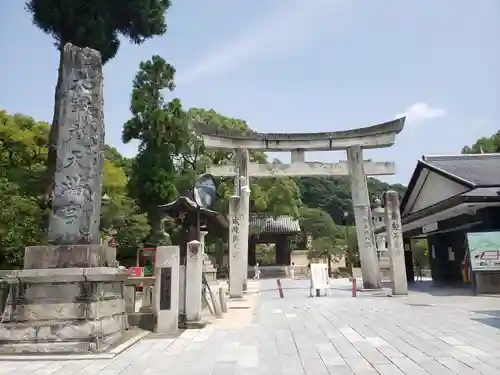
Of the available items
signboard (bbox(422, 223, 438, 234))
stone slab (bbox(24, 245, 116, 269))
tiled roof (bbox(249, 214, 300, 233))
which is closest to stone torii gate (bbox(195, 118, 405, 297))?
signboard (bbox(422, 223, 438, 234))

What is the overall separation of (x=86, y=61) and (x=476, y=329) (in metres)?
9.59

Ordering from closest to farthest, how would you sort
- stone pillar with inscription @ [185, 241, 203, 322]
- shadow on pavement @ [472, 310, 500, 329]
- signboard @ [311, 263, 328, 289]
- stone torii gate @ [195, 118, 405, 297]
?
shadow on pavement @ [472, 310, 500, 329], stone pillar with inscription @ [185, 241, 203, 322], signboard @ [311, 263, 328, 289], stone torii gate @ [195, 118, 405, 297]

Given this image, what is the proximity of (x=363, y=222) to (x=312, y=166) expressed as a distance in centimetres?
388

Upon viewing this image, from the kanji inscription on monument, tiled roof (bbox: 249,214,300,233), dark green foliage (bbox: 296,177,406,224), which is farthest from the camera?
dark green foliage (bbox: 296,177,406,224)

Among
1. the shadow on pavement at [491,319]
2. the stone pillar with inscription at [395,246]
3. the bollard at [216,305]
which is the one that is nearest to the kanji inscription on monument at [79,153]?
the bollard at [216,305]

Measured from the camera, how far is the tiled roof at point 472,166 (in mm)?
18472

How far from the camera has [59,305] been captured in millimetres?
7270

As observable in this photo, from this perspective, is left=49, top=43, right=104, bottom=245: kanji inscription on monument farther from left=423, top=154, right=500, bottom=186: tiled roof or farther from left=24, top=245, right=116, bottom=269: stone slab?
left=423, top=154, right=500, bottom=186: tiled roof

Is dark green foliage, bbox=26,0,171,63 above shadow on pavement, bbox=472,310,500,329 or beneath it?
above

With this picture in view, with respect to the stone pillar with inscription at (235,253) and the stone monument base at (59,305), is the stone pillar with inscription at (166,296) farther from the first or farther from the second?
the stone pillar with inscription at (235,253)

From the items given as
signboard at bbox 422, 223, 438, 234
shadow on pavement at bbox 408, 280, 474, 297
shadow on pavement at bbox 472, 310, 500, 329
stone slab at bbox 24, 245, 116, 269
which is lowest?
shadow on pavement at bbox 472, 310, 500, 329

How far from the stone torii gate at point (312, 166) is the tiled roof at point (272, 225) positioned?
18.1 metres

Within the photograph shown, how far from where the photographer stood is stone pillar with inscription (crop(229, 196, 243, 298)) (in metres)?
18.5

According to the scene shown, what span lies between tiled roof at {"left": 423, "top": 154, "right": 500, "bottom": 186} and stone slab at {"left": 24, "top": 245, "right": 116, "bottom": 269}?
15.5 meters
